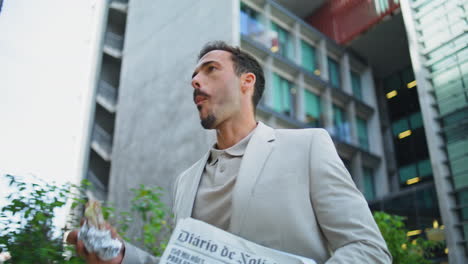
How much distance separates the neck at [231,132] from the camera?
7.57 feet

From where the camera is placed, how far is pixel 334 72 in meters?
27.5

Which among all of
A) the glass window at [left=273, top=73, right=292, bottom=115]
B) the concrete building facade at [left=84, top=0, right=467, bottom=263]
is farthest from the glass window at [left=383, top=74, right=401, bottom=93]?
the glass window at [left=273, top=73, right=292, bottom=115]

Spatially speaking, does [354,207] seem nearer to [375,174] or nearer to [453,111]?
[453,111]

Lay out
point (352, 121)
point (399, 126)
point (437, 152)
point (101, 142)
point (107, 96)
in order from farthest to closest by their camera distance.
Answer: point (399, 126) → point (107, 96) → point (101, 142) → point (352, 121) → point (437, 152)

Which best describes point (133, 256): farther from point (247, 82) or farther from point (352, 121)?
point (352, 121)

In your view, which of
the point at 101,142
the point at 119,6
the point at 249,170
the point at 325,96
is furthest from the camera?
the point at 119,6

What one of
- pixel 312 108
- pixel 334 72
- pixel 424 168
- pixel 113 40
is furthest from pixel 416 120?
pixel 113 40

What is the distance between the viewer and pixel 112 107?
95.5ft

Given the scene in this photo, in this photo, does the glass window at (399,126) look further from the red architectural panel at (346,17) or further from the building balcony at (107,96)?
the building balcony at (107,96)

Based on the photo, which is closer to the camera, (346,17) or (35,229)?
(35,229)

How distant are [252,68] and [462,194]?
17.6m

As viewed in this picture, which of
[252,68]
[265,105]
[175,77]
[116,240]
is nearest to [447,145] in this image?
[265,105]

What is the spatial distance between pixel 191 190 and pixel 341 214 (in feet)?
2.54

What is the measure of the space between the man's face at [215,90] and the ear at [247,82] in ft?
0.16
